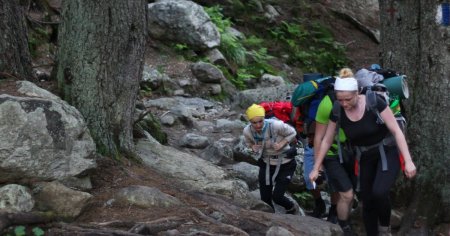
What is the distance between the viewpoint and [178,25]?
16.2m

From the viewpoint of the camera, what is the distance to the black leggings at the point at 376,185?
Result: 6297 mm

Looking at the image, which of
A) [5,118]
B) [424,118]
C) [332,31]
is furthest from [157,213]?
[332,31]

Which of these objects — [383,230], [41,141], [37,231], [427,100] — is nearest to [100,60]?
[41,141]

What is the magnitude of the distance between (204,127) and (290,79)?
6.15m

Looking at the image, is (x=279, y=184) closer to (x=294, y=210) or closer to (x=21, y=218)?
(x=294, y=210)

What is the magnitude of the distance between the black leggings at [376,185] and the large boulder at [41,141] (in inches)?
110

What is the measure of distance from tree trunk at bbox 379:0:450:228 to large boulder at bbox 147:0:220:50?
858 centimetres

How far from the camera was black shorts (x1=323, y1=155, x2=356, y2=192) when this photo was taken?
6.70m

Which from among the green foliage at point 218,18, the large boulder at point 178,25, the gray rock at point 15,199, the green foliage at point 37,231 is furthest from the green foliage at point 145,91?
the green foliage at point 37,231

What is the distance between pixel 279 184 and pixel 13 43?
3.73m

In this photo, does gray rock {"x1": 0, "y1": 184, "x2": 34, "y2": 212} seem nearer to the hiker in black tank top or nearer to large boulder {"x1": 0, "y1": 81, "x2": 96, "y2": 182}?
large boulder {"x1": 0, "y1": 81, "x2": 96, "y2": 182}

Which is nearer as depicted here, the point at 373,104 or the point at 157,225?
the point at 157,225

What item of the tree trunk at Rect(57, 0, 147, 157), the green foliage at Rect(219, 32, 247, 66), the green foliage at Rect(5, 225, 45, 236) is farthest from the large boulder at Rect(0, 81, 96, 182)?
the green foliage at Rect(219, 32, 247, 66)

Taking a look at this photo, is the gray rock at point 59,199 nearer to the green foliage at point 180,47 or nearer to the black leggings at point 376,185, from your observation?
the black leggings at point 376,185
